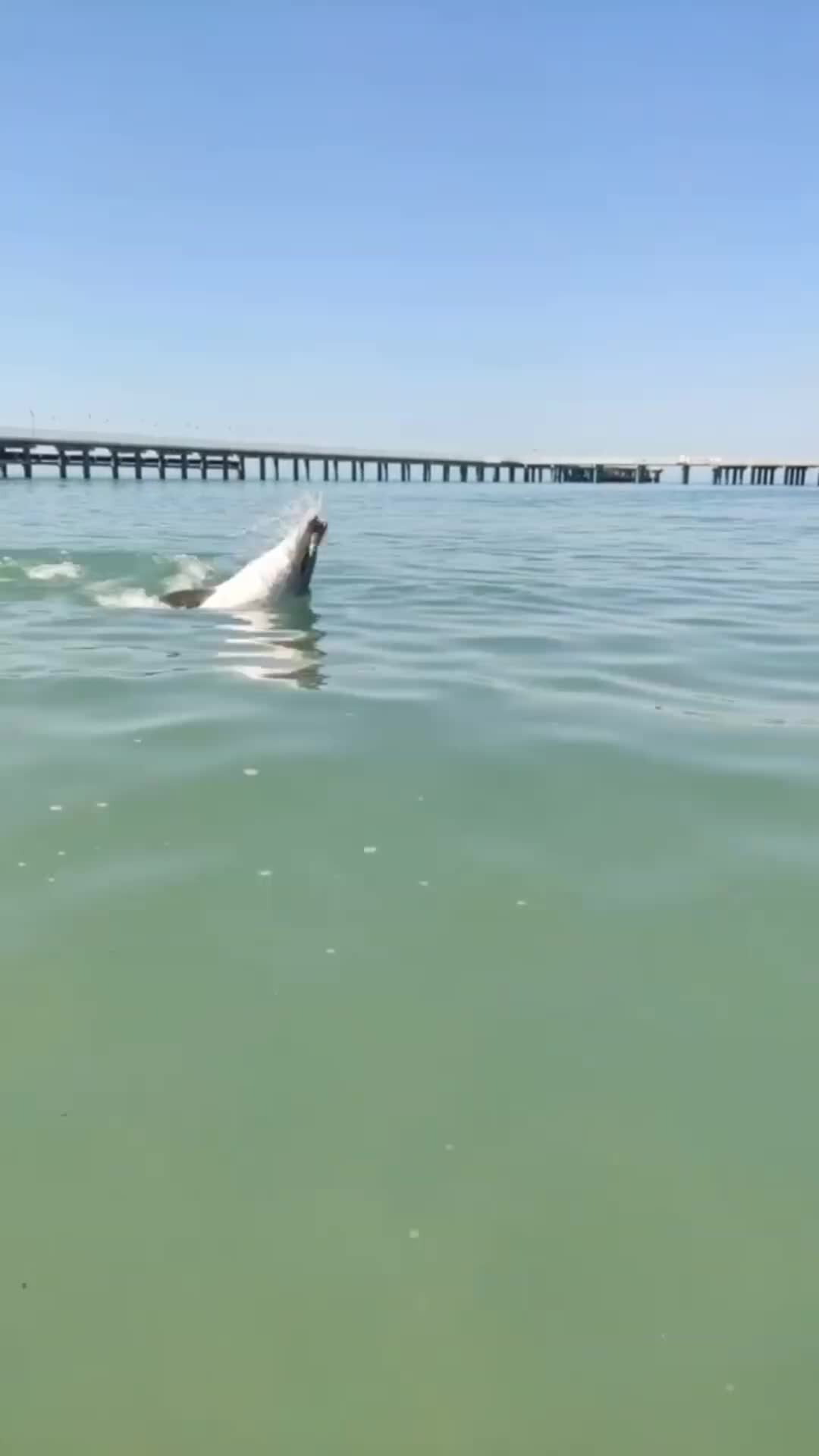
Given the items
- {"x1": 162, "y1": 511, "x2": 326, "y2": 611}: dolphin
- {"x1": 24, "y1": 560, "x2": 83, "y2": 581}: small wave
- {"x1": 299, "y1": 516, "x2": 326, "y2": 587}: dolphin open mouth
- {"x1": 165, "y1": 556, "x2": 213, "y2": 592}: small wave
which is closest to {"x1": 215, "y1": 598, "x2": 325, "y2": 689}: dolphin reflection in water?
{"x1": 162, "y1": 511, "x2": 326, "y2": 611}: dolphin

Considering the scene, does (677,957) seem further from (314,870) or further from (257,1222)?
(257,1222)

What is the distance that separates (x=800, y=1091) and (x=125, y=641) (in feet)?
24.8

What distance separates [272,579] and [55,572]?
420 cm

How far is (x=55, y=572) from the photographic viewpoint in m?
14.6

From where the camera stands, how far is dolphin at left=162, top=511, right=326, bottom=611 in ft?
39.0

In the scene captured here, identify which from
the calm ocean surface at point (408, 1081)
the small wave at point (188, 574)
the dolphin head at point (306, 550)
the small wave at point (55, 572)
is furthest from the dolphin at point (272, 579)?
the calm ocean surface at point (408, 1081)

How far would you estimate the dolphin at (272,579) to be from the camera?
1188cm

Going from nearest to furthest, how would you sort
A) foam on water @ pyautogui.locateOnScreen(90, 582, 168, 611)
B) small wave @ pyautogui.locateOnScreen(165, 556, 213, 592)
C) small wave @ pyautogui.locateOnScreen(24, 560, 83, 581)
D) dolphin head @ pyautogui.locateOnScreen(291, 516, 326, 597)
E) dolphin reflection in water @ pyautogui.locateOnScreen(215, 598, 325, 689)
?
1. dolphin reflection in water @ pyautogui.locateOnScreen(215, 598, 325, 689)
2. dolphin head @ pyautogui.locateOnScreen(291, 516, 326, 597)
3. foam on water @ pyautogui.locateOnScreen(90, 582, 168, 611)
4. small wave @ pyautogui.locateOnScreen(24, 560, 83, 581)
5. small wave @ pyautogui.locateOnScreen(165, 556, 213, 592)

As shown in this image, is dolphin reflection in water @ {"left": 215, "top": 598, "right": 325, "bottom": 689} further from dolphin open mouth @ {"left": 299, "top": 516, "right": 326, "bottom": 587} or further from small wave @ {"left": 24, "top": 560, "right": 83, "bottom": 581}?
small wave @ {"left": 24, "top": 560, "right": 83, "bottom": 581}

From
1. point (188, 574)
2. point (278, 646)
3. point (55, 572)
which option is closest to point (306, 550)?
point (278, 646)

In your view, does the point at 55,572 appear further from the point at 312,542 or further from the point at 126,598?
the point at 312,542

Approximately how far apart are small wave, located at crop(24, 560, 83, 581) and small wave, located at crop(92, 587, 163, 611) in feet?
4.20

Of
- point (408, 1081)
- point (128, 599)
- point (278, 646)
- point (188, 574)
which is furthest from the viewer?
point (188, 574)

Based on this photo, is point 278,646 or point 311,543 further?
point 311,543
